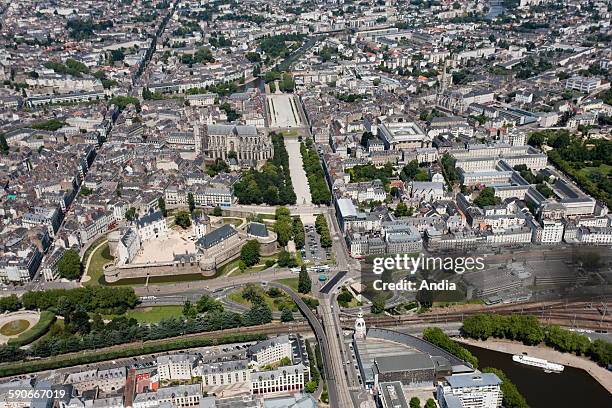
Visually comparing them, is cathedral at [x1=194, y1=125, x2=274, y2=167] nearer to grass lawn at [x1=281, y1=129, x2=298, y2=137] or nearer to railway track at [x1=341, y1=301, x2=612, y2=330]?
grass lawn at [x1=281, y1=129, x2=298, y2=137]

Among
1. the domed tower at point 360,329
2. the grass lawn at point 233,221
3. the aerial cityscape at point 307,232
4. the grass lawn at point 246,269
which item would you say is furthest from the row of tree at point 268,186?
the domed tower at point 360,329

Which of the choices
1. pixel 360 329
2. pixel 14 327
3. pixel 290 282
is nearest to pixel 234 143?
pixel 290 282

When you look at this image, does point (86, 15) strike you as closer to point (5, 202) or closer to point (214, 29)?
point (214, 29)

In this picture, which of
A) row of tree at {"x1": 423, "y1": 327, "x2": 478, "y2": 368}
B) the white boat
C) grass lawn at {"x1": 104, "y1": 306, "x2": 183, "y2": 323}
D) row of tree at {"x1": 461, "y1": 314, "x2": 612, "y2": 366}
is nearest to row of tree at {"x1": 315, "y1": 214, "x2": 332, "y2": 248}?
grass lawn at {"x1": 104, "y1": 306, "x2": 183, "y2": 323}

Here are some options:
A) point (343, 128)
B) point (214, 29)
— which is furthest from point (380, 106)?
point (214, 29)

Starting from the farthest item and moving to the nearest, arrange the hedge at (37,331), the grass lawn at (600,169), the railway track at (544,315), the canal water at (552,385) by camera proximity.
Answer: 1. the grass lawn at (600,169)
2. the railway track at (544,315)
3. the hedge at (37,331)
4. the canal water at (552,385)

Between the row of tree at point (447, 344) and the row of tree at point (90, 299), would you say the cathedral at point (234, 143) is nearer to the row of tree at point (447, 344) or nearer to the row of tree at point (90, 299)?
the row of tree at point (90, 299)
